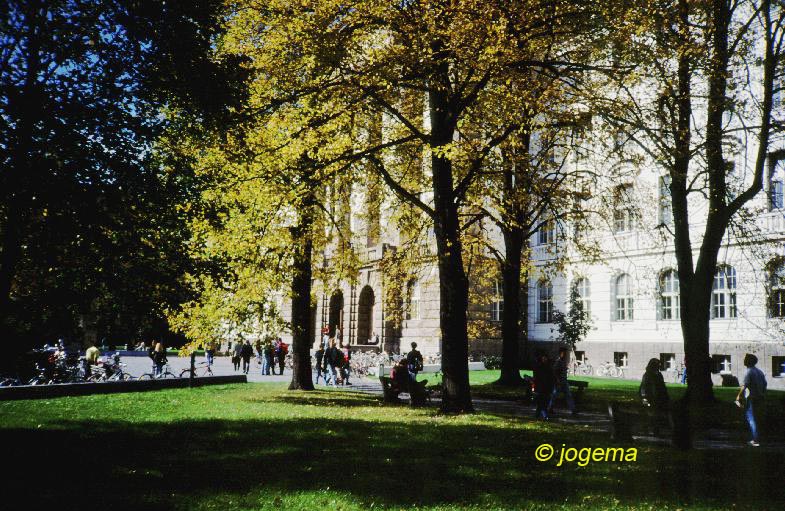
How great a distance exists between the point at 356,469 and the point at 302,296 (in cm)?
1080

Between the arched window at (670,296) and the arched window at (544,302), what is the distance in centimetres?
767

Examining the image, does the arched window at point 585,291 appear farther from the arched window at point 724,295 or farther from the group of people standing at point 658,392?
the group of people standing at point 658,392

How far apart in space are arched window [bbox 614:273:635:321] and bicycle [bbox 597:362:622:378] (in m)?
2.45

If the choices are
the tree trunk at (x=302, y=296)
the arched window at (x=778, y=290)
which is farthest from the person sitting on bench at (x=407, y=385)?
the arched window at (x=778, y=290)

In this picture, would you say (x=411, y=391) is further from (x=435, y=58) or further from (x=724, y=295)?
(x=724, y=295)

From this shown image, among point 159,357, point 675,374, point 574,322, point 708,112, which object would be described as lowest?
point 675,374

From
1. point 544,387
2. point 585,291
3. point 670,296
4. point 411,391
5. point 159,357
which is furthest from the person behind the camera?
point 585,291

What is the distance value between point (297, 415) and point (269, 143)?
6360 mm

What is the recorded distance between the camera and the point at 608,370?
96.2 feet

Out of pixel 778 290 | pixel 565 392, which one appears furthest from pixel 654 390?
pixel 778 290

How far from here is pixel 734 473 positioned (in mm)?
8031

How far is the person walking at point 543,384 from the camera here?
538 inches

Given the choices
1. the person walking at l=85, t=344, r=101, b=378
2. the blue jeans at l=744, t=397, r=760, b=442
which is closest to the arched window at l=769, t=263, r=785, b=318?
the blue jeans at l=744, t=397, r=760, b=442

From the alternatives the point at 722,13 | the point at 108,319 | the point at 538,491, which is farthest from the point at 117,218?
the point at 722,13
